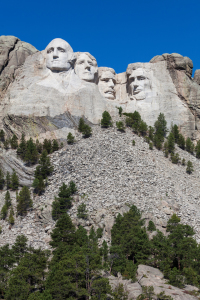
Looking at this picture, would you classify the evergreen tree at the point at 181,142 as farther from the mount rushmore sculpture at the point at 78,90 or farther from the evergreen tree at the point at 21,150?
the evergreen tree at the point at 21,150

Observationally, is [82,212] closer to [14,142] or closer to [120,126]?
[14,142]

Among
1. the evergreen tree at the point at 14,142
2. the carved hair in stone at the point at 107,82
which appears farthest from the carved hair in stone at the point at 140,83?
the evergreen tree at the point at 14,142

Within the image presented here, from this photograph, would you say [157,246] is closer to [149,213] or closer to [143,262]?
[143,262]

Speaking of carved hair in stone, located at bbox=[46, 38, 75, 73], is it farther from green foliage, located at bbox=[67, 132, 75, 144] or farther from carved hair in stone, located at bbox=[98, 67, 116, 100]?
green foliage, located at bbox=[67, 132, 75, 144]

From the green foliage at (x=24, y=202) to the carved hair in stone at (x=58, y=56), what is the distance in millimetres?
22301

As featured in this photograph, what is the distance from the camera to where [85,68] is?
7188cm

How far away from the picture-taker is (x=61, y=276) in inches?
1448

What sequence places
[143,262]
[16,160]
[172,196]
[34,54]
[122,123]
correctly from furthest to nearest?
[34,54] < [122,123] < [16,160] < [172,196] < [143,262]

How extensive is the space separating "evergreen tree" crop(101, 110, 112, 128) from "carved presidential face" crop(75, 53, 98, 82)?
7789mm

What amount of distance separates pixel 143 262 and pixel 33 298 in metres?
13.4

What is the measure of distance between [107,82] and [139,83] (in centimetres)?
573

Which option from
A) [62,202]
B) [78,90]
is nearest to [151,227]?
[62,202]

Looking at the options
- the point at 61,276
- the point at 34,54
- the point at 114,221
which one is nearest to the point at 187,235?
the point at 114,221

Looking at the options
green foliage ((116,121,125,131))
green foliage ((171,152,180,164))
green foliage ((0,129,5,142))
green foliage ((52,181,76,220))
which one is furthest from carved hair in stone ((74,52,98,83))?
green foliage ((52,181,76,220))
